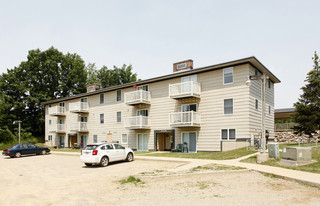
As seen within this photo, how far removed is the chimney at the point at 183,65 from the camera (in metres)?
27.1

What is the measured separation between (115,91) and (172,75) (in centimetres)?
967

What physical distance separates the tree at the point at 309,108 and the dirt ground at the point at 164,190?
1567cm

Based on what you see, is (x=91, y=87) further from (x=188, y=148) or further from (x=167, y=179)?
(x=167, y=179)

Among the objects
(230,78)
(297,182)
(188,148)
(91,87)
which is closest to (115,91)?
(91,87)

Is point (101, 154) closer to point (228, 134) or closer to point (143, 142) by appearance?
point (228, 134)

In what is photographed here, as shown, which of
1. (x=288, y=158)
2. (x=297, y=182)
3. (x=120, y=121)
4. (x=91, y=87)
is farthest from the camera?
(x=91, y=87)

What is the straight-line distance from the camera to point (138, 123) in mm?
28078

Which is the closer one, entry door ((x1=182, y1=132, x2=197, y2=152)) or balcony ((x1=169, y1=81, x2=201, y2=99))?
balcony ((x1=169, y1=81, x2=201, y2=99))

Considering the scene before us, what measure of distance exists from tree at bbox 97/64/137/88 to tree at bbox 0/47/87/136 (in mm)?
7621

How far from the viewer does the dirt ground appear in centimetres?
788

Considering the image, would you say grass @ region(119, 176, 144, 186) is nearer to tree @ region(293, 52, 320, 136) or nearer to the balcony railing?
the balcony railing

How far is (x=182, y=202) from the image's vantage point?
775 cm

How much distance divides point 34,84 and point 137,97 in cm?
3669

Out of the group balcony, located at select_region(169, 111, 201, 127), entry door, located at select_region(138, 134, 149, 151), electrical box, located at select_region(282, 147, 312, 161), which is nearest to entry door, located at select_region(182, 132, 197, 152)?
balcony, located at select_region(169, 111, 201, 127)
